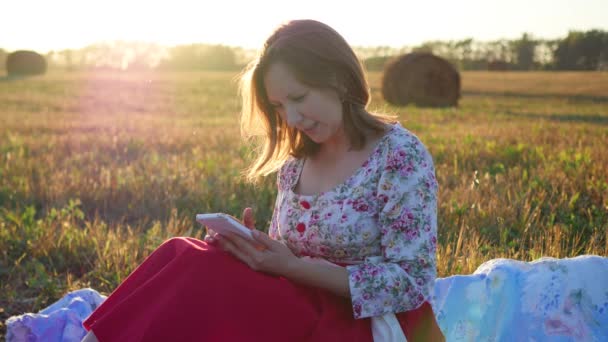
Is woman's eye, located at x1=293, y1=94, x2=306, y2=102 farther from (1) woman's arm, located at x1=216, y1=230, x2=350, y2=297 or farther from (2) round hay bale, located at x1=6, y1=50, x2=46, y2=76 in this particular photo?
(2) round hay bale, located at x1=6, y1=50, x2=46, y2=76

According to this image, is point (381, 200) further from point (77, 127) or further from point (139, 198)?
point (77, 127)

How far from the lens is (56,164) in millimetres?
6254

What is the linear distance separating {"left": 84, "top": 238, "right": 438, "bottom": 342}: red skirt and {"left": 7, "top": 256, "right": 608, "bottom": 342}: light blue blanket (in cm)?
82

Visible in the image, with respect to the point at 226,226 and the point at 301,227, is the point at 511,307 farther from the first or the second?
the point at 226,226

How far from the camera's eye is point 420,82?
16.9m

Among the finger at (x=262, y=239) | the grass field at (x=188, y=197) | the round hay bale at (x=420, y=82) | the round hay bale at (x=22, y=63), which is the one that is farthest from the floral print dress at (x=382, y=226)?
the round hay bale at (x=22, y=63)

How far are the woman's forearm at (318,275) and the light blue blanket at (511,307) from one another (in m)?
0.92

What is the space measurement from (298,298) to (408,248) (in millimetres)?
373

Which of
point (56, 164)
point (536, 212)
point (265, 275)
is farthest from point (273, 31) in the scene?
point (56, 164)

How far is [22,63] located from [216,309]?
3177 cm

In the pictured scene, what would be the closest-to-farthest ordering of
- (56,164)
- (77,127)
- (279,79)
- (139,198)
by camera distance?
(279,79)
(139,198)
(56,164)
(77,127)

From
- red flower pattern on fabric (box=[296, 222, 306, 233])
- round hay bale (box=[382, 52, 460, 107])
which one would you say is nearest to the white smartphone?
red flower pattern on fabric (box=[296, 222, 306, 233])

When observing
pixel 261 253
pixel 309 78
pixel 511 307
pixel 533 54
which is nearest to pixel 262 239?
pixel 261 253

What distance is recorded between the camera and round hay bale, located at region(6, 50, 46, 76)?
30547mm
